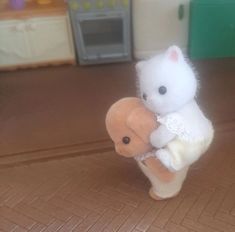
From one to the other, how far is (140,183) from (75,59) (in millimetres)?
1611

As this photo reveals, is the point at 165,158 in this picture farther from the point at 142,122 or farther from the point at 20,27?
the point at 20,27

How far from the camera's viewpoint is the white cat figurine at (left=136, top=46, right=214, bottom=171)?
1.29 m

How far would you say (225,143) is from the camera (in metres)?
1.99

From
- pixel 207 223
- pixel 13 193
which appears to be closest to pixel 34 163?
pixel 13 193

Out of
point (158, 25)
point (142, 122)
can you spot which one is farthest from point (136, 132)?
point (158, 25)

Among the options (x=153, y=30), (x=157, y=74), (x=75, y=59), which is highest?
(x=157, y=74)

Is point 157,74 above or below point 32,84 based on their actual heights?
above


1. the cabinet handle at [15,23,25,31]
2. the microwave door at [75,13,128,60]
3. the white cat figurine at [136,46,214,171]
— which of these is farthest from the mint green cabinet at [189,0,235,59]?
the white cat figurine at [136,46,214,171]

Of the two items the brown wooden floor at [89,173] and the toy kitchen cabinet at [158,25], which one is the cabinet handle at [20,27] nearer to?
the brown wooden floor at [89,173]

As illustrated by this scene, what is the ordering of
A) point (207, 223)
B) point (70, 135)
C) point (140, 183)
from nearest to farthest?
point (207, 223) < point (140, 183) < point (70, 135)

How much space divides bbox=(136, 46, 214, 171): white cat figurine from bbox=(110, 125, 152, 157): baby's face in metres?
0.06

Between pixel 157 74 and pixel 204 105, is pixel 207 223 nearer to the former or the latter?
pixel 157 74

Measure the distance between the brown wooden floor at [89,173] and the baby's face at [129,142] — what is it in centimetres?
33

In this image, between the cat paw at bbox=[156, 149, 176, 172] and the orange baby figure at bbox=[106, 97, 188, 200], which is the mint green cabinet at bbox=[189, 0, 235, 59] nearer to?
the orange baby figure at bbox=[106, 97, 188, 200]
